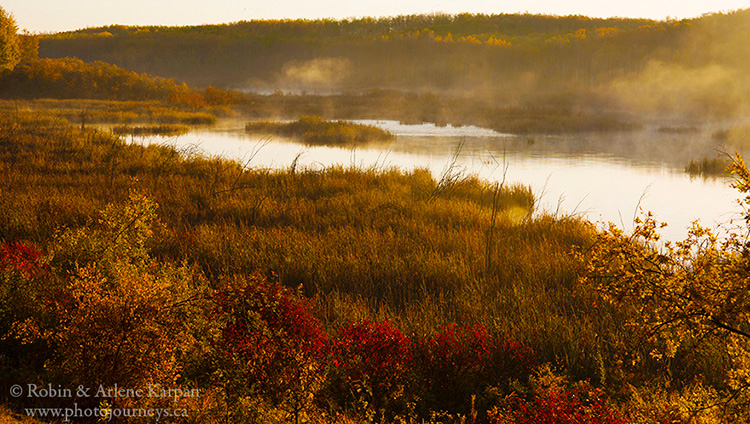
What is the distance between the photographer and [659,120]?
142 ft

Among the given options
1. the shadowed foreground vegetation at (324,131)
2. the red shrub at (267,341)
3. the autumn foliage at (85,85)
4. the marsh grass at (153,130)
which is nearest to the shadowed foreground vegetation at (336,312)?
the red shrub at (267,341)

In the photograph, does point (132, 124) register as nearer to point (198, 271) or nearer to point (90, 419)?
point (198, 271)

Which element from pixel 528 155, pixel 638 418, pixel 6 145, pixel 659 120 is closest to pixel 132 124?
pixel 6 145

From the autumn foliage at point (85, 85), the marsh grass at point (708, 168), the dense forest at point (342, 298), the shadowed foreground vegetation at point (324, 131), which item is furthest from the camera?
the autumn foliage at point (85, 85)

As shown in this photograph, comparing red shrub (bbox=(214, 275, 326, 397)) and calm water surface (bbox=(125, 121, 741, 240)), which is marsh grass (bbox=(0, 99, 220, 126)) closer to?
calm water surface (bbox=(125, 121, 741, 240))

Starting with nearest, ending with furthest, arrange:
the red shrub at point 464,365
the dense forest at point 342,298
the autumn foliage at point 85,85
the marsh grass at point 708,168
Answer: the dense forest at point 342,298 < the red shrub at point 464,365 < the marsh grass at point 708,168 < the autumn foliage at point 85,85

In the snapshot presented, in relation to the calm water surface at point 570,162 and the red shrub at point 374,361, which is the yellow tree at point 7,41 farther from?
the red shrub at point 374,361

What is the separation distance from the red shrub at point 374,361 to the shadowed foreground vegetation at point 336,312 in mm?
16

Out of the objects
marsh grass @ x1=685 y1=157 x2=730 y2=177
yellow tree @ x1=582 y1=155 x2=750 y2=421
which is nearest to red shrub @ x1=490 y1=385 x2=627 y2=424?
yellow tree @ x1=582 y1=155 x2=750 y2=421

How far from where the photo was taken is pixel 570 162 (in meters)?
21.7

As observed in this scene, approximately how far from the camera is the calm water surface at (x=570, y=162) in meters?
13.9

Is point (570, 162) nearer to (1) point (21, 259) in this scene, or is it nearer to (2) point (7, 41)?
(1) point (21, 259)

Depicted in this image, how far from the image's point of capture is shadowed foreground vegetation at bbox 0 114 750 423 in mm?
3324

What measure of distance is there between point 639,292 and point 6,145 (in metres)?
18.2
